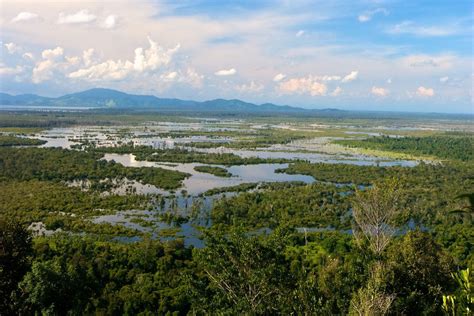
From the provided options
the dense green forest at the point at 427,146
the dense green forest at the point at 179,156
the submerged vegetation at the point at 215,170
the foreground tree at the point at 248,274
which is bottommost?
the submerged vegetation at the point at 215,170

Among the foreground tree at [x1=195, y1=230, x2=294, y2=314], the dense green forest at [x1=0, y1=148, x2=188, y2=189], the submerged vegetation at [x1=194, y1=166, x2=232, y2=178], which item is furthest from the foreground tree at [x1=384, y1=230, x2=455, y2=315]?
the submerged vegetation at [x1=194, y1=166, x2=232, y2=178]

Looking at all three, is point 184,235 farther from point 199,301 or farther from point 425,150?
point 425,150

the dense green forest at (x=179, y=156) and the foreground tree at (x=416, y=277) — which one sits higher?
the foreground tree at (x=416, y=277)

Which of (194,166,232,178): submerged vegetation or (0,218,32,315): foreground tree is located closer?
(0,218,32,315): foreground tree

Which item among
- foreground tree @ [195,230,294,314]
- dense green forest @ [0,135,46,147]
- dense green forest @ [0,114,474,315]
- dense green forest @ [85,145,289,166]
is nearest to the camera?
foreground tree @ [195,230,294,314]

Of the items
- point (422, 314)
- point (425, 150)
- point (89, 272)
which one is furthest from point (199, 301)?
point (425, 150)

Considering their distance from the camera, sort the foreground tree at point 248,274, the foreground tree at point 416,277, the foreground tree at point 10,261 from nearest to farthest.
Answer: the foreground tree at point 248,274, the foreground tree at point 416,277, the foreground tree at point 10,261

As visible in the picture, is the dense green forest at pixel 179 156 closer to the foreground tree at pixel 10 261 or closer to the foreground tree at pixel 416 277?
the foreground tree at pixel 10 261

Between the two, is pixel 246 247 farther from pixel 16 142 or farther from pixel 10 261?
pixel 16 142

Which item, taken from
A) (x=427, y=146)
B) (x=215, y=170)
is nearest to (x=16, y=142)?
(x=215, y=170)

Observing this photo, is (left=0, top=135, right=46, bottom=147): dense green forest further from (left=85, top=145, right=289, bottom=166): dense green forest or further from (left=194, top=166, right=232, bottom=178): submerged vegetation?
(left=194, top=166, right=232, bottom=178): submerged vegetation

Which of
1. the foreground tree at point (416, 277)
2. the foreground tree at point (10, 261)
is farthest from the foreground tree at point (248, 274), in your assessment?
the foreground tree at point (10, 261)
